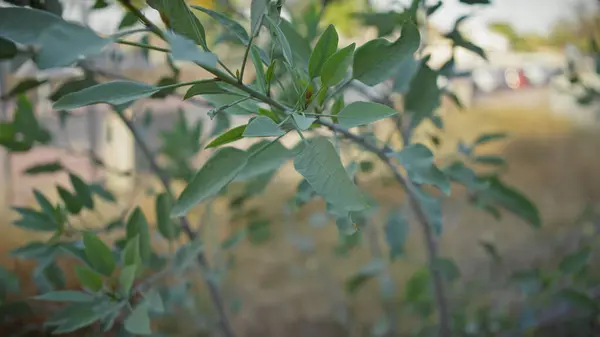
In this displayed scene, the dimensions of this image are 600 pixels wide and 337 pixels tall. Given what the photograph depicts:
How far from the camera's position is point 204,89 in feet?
0.99

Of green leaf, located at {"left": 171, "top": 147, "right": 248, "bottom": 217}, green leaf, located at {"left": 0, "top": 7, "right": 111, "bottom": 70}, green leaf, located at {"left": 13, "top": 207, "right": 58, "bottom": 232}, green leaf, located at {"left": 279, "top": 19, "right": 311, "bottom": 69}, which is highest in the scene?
green leaf, located at {"left": 0, "top": 7, "right": 111, "bottom": 70}

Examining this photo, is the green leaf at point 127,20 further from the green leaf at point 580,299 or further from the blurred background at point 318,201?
the green leaf at point 580,299

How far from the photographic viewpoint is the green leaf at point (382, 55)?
331 mm

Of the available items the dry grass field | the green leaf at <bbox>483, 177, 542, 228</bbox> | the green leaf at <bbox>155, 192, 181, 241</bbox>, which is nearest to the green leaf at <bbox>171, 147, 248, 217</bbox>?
the green leaf at <bbox>155, 192, 181, 241</bbox>

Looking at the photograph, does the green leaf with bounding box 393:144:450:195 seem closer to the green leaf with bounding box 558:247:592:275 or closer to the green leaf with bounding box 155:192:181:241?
the green leaf with bounding box 155:192:181:241

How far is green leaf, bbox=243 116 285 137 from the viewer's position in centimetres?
28

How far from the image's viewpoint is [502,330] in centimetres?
96

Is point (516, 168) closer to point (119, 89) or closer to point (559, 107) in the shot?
point (559, 107)

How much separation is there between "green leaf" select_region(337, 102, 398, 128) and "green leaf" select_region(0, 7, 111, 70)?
5.6 inches

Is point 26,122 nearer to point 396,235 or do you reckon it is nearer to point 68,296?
point 68,296

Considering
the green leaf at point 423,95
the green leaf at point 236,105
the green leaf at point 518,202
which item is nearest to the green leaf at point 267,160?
the green leaf at point 236,105

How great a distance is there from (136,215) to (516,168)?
188 centimetres

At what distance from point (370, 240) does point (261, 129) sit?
927 millimetres

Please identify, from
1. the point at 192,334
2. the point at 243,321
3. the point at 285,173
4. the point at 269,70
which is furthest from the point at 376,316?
the point at 269,70
